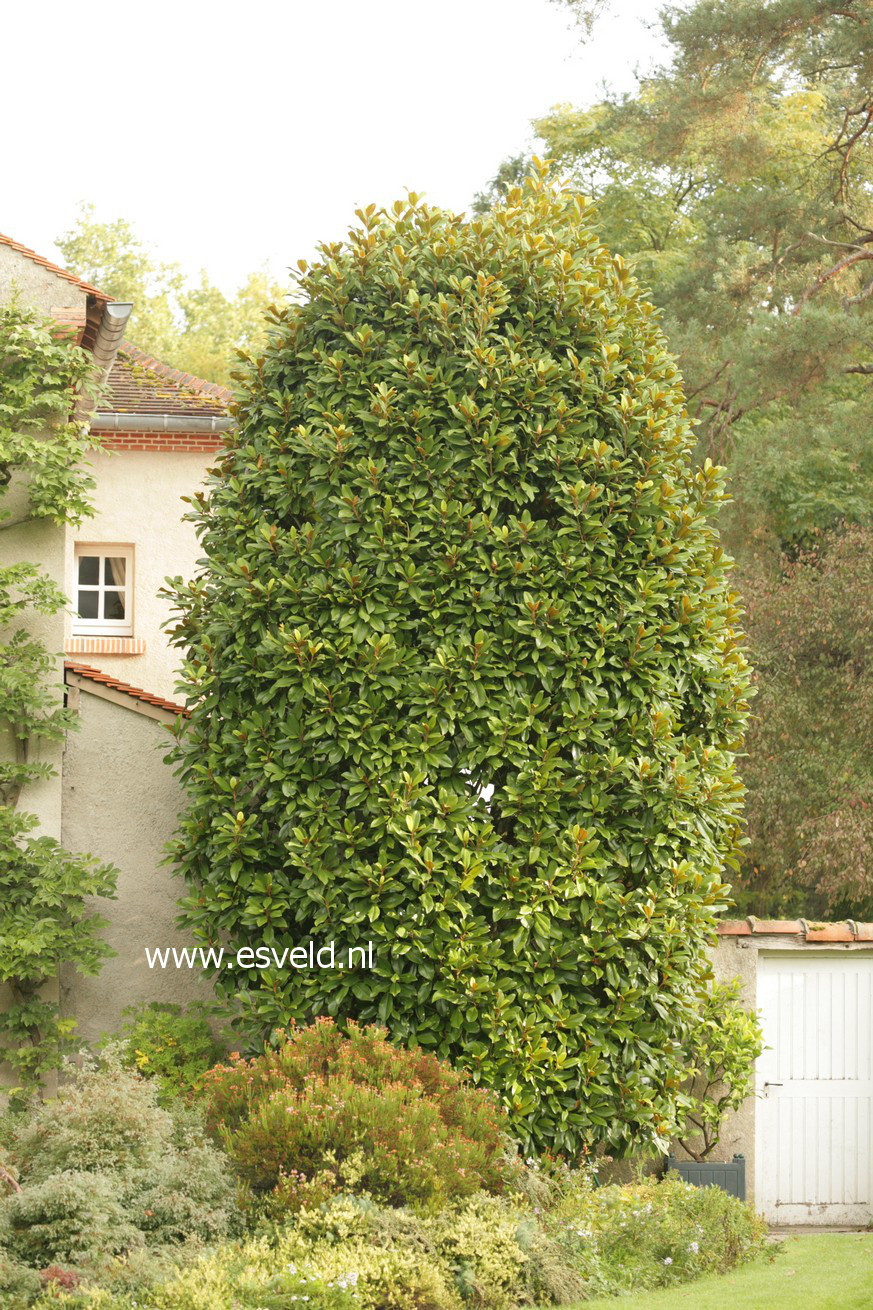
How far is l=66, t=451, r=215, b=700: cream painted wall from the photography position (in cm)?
1507

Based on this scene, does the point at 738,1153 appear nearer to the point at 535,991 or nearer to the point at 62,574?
the point at 535,991

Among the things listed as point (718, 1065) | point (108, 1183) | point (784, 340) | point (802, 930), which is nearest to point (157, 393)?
point (784, 340)

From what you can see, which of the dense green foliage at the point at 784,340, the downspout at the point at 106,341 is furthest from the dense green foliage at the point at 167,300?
the downspout at the point at 106,341

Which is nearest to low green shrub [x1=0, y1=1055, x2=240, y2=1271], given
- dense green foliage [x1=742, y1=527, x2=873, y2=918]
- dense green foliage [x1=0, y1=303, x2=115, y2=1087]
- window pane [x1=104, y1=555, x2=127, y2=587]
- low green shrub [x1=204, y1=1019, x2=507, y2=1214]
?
low green shrub [x1=204, y1=1019, x2=507, y2=1214]

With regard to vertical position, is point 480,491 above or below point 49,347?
below

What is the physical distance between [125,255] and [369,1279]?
43.2 metres

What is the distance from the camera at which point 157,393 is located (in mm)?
15375

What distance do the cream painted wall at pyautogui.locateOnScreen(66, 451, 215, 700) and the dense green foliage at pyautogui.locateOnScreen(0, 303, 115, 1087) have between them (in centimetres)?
422

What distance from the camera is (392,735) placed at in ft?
28.7

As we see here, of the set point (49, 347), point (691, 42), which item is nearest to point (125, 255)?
point (691, 42)

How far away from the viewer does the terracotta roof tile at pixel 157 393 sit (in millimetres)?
14898

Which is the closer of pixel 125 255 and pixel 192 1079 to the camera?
pixel 192 1079

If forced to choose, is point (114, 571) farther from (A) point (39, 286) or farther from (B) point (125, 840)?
(B) point (125, 840)

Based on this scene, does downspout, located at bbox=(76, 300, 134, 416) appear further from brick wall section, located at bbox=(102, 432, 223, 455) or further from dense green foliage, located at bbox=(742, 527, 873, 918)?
dense green foliage, located at bbox=(742, 527, 873, 918)
